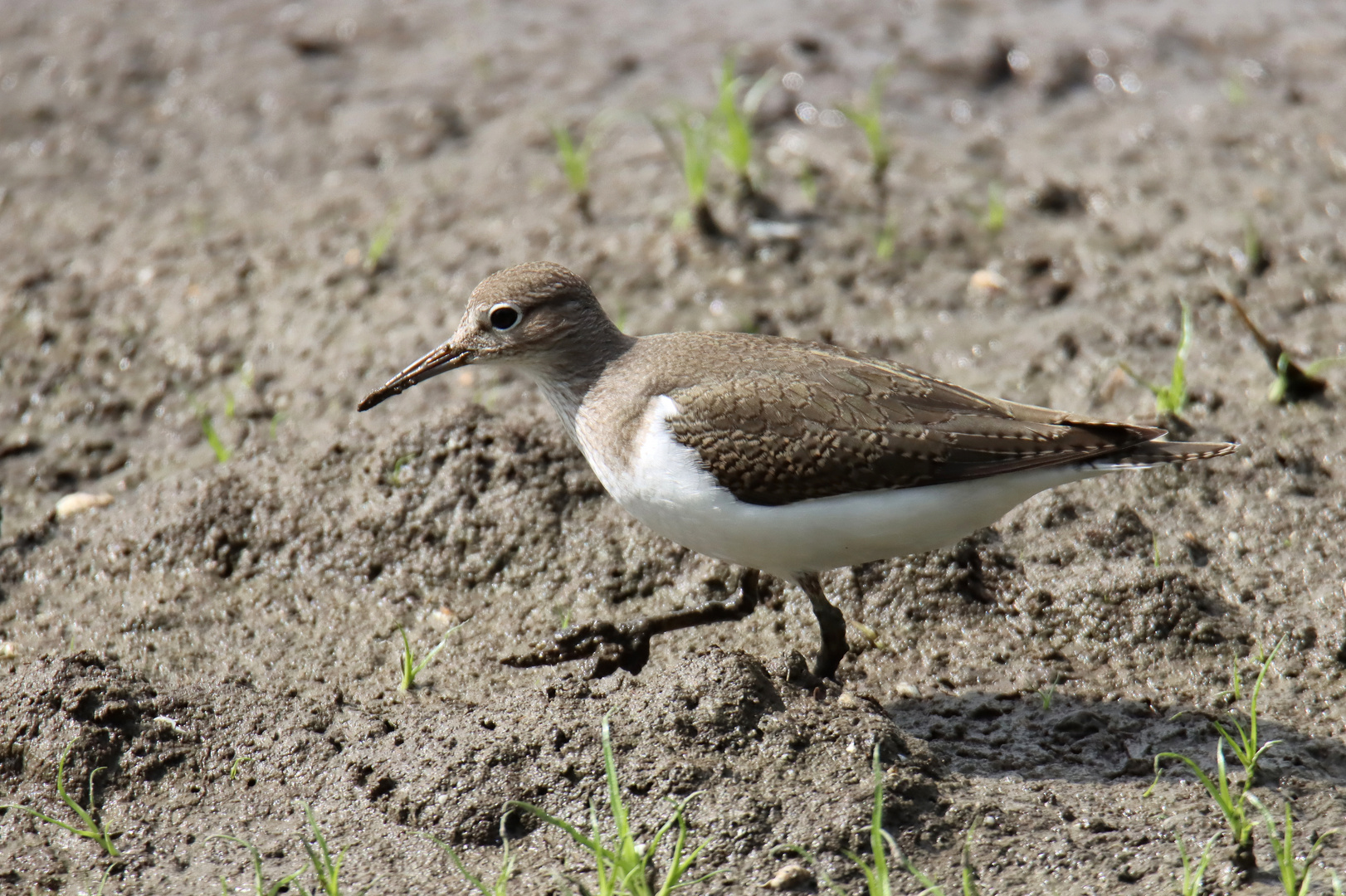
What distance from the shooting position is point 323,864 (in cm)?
416

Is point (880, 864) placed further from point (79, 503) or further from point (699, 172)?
point (699, 172)

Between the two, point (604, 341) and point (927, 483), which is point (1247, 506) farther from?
point (604, 341)

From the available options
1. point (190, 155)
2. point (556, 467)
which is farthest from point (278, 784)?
point (190, 155)

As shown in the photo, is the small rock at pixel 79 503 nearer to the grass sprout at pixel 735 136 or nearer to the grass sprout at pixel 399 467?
the grass sprout at pixel 399 467

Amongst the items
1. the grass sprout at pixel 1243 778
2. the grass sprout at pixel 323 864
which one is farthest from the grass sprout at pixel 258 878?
the grass sprout at pixel 1243 778

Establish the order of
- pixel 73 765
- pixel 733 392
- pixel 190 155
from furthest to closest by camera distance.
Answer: pixel 190 155, pixel 733 392, pixel 73 765

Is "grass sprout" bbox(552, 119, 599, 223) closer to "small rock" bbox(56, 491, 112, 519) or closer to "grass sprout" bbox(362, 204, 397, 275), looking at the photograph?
"grass sprout" bbox(362, 204, 397, 275)

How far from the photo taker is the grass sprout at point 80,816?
4.24 meters

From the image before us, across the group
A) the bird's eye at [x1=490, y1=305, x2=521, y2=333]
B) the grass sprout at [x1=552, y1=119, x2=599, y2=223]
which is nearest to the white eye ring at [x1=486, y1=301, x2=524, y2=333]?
the bird's eye at [x1=490, y1=305, x2=521, y2=333]

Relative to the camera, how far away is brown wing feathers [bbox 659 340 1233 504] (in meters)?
4.67

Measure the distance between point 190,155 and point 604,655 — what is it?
17.5 feet

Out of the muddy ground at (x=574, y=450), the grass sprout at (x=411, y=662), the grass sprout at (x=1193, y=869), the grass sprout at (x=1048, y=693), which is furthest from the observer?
the grass sprout at (x=411, y=662)

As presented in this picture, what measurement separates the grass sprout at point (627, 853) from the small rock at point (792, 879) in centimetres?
21

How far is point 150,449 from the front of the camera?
6391mm
